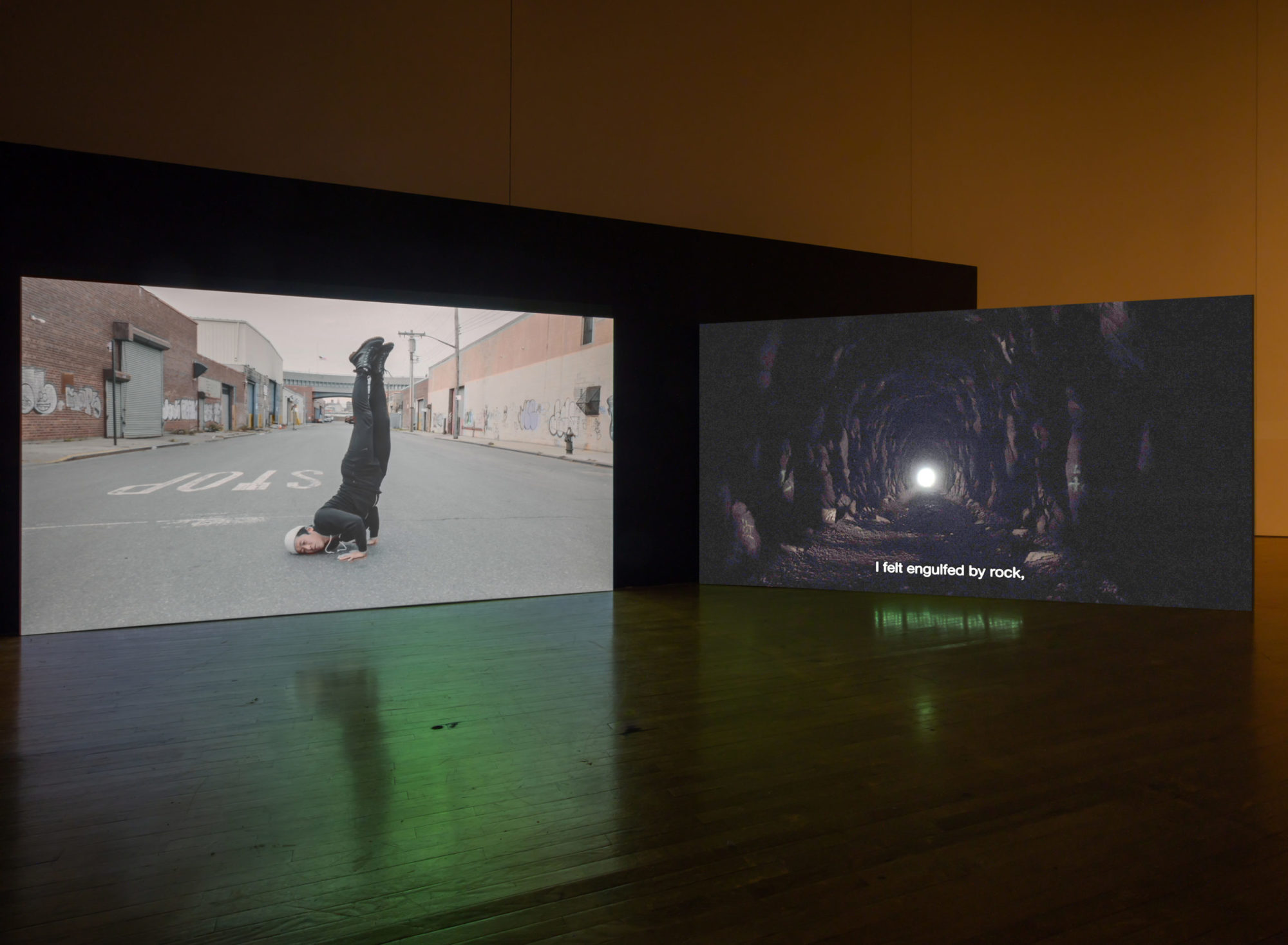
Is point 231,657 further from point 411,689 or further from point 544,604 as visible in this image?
point 544,604

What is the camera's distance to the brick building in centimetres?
439

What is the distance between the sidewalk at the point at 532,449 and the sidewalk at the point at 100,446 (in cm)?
141

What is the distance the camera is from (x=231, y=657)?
3764 millimetres

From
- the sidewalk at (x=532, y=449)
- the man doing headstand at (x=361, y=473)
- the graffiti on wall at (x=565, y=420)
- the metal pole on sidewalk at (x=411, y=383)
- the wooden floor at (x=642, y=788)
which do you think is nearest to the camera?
the wooden floor at (x=642, y=788)

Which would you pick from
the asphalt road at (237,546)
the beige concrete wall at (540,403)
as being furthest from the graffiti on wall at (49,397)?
the beige concrete wall at (540,403)

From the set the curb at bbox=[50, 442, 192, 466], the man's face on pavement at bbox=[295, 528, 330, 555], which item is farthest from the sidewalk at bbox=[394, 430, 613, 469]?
the curb at bbox=[50, 442, 192, 466]

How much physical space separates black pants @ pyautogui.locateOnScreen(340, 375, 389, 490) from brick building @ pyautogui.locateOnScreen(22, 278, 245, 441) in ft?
3.27

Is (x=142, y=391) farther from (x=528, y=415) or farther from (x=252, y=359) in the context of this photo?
(x=528, y=415)

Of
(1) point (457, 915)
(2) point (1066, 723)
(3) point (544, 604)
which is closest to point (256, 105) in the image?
(3) point (544, 604)

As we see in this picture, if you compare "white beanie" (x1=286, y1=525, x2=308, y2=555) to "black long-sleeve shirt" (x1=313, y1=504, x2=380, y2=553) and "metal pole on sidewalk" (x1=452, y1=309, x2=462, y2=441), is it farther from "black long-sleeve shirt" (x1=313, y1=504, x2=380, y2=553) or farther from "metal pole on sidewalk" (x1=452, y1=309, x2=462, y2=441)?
"metal pole on sidewalk" (x1=452, y1=309, x2=462, y2=441)

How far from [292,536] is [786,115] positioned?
5280 millimetres

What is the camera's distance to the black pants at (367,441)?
532 cm

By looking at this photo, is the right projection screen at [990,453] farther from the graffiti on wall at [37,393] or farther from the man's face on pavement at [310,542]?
the graffiti on wall at [37,393]

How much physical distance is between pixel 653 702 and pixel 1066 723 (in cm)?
172
